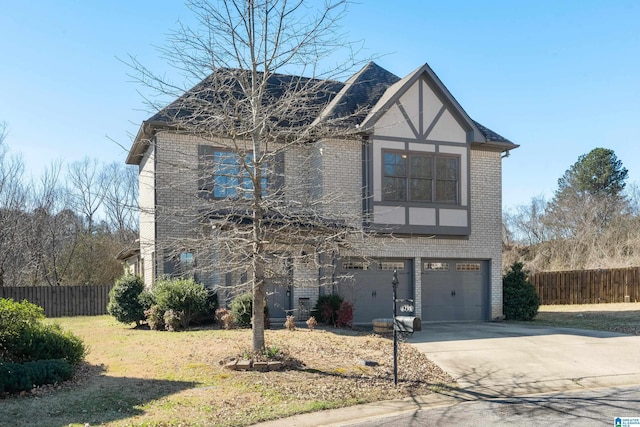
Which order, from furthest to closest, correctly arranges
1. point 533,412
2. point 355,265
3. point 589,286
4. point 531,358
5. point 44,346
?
point 589,286 → point 355,265 → point 531,358 → point 44,346 → point 533,412

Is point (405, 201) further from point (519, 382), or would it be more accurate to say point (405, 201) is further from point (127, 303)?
point (127, 303)

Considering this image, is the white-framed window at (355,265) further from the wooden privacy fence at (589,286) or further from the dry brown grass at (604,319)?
the wooden privacy fence at (589,286)

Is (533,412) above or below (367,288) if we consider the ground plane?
below

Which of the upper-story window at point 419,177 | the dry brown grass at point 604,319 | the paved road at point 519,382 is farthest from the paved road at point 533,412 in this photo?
the upper-story window at point 419,177

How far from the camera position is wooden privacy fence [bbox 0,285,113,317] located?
79.2 ft

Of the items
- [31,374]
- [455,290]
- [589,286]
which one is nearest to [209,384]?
[31,374]

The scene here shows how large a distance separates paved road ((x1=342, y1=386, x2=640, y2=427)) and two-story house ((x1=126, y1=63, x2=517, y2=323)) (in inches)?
341

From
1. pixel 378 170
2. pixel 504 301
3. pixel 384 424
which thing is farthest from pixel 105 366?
pixel 504 301

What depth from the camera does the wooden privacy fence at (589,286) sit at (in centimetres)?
2616

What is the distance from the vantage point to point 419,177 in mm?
18078

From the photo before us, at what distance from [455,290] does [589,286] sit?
12.0 m

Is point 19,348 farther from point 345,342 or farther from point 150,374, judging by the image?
point 345,342

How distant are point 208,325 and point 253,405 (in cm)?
837

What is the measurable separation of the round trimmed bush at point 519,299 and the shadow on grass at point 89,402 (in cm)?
1438
